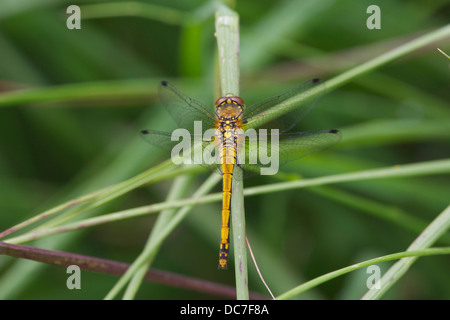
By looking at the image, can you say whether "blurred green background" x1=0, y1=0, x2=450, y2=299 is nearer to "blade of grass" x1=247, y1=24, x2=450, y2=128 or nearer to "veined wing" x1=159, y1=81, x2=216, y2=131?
"veined wing" x1=159, y1=81, x2=216, y2=131

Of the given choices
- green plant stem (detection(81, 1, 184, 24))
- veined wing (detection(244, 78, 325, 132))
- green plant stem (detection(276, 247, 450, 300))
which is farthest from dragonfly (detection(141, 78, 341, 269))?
green plant stem (detection(81, 1, 184, 24))

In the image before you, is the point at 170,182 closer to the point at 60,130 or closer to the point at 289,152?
the point at 60,130

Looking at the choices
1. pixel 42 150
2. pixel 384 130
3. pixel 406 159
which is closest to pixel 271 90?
pixel 384 130

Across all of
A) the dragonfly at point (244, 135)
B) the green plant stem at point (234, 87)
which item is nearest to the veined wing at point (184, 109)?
the dragonfly at point (244, 135)

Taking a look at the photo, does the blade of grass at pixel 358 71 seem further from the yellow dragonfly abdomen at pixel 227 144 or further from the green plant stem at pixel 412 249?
the green plant stem at pixel 412 249

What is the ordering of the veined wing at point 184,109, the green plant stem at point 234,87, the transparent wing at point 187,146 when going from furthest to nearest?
the veined wing at point 184,109, the transparent wing at point 187,146, the green plant stem at point 234,87

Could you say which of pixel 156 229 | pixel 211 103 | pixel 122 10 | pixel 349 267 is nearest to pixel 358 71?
pixel 349 267
